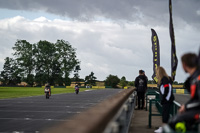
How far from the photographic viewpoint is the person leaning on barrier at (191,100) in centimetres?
336

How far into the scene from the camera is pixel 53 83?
11631 centimetres

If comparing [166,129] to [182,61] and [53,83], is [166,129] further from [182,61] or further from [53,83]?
[53,83]

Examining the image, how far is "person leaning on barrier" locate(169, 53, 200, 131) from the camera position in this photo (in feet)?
11.0

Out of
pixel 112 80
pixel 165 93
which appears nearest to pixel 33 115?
pixel 165 93

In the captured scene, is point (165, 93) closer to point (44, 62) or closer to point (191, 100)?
point (191, 100)

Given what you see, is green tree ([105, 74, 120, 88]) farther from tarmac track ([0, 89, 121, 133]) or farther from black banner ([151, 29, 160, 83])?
tarmac track ([0, 89, 121, 133])

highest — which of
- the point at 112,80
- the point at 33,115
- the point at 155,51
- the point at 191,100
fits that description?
the point at 112,80

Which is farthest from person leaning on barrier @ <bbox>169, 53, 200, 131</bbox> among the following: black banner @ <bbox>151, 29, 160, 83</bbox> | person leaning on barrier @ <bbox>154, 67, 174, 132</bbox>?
black banner @ <bbox>151, 29, 160, 83</bbox>

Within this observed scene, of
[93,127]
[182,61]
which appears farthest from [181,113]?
[93,127]

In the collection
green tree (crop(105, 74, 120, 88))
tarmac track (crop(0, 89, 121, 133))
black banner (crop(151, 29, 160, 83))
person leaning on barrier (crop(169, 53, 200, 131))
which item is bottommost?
tarmac track (crop(0, 89, 121, 133))

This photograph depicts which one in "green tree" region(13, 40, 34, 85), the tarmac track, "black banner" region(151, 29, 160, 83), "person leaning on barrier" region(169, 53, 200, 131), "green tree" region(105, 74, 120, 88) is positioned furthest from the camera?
"green tree" region(105, 74, 120, 88)

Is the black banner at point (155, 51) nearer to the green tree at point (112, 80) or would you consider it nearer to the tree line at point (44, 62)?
the tree line at point (44, 62)

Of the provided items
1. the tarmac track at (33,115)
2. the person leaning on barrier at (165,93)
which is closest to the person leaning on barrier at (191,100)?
the person leaning on barrier at (165,93)

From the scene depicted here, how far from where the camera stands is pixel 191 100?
3.55m
